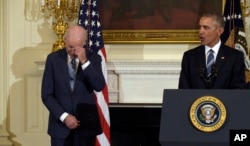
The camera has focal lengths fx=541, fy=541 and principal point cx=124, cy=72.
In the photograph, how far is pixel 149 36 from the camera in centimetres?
607

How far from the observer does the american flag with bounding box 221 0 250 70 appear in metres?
5.63

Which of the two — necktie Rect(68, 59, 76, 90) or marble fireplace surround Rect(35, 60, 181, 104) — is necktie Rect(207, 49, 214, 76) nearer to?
necktie Rect(68, 59, 76, 90)

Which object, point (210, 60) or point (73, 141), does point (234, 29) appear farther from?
point (73, 141)

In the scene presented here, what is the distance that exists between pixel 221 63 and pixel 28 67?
299 cm

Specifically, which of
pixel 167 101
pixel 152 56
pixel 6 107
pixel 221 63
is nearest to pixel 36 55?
pixel 6 107

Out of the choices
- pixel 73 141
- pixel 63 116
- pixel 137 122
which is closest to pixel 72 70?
pixel 63 116

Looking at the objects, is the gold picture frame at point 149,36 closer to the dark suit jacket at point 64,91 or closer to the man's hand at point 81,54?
the dark suit jacket at point 64,91

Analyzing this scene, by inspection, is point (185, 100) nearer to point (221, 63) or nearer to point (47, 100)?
point (221, 63)

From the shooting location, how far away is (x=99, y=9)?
614 cm

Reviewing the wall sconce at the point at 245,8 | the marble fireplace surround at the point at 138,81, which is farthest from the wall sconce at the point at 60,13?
the wall sconce at the point at 245,8

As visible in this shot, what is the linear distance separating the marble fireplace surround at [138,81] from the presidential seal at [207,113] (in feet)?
9.77

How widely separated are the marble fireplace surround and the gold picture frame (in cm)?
29

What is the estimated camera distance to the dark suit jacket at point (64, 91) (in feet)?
12.9

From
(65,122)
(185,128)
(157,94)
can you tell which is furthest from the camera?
(157,94)
